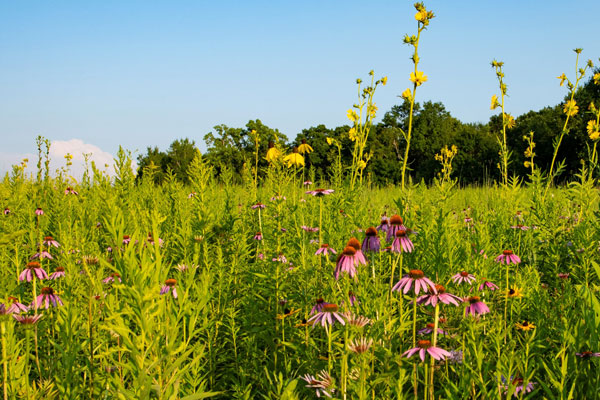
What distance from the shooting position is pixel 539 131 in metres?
27.8

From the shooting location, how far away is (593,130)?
4.52 metres

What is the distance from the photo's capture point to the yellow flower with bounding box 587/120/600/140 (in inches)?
168

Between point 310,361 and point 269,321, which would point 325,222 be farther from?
point 310,361

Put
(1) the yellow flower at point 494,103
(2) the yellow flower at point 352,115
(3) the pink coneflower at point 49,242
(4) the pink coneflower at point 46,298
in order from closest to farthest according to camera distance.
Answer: (4) the pink coneflower at point 46,298 < (3) the pink coneflower at point 49,242 < (2) the yellow flower at point 352,115 < (1) the yellow flower at point 494,103

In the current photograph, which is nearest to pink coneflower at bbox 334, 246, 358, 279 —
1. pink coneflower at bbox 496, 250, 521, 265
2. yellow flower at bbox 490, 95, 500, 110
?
pink coneflower at bbox 496, 250, 521, 265

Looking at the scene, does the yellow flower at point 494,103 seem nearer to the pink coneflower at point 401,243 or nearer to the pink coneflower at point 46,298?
the pink coneflower at point 401,243

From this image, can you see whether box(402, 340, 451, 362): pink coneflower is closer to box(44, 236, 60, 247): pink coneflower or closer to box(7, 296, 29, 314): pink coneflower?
box(7, 296, 29, 314): pink coneflower

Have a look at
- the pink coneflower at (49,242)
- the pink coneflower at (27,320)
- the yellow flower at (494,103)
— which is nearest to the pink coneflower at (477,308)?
the pink coneflower at (27,320)

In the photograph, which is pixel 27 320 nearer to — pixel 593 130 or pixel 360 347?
pixel 360 347

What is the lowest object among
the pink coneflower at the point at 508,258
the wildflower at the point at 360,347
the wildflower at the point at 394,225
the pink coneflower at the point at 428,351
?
the pink coneflower at the point at 428,351

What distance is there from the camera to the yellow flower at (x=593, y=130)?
4.26m

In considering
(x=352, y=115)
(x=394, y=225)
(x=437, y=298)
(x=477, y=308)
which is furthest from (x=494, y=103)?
(x=437, y=298)

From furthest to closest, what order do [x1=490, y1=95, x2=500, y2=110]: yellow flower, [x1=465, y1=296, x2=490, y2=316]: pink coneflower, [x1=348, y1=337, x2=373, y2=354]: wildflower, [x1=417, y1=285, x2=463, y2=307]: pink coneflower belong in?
[x1=490, y1=95, x2=500, y2=110]: yellow flower → [x1=465, y1=296, x2=490, y2=316]: pink coneflower → [x1=417, y1=285, x2=463, y2=307]: pink coneflower → [x1=348, y1=337, x2=373, y2=354]: wildflower

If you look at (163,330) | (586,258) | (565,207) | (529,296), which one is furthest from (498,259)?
(565,207)
